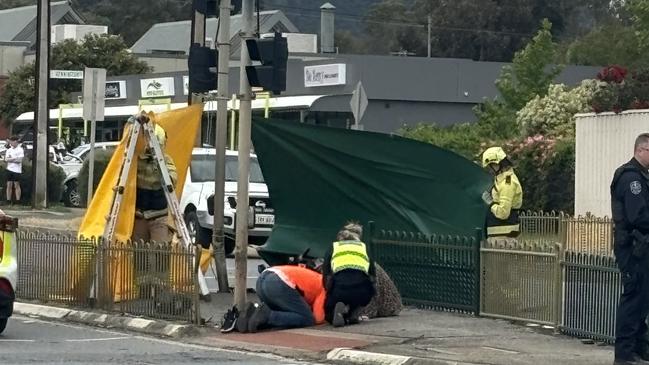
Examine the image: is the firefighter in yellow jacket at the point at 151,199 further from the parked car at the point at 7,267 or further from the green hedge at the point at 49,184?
the green hedge at the point at 49,184

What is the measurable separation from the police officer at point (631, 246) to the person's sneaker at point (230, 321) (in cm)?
402

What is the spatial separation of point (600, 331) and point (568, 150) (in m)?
17.3

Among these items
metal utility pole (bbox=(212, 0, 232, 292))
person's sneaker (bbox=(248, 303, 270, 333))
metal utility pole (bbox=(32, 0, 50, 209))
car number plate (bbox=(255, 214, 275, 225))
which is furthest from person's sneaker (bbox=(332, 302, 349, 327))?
metal utility pole (bbox=(32, 0, 50, 209))

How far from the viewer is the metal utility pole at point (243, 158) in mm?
13672

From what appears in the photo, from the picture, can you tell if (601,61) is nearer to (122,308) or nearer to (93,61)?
(93,61)

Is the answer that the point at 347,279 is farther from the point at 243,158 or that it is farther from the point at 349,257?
the point at 243,158

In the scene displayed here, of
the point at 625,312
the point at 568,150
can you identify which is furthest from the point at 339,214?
the point at 568,150

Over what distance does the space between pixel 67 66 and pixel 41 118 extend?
31.5 m

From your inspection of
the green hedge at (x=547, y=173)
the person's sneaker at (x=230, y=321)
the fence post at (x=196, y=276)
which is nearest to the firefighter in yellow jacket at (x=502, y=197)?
the person's sneaker at (x=230, y=321)

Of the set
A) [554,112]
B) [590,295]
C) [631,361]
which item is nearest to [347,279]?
[590,295]

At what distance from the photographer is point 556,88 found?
3556cm

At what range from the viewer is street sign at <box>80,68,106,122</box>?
22391 millimetres

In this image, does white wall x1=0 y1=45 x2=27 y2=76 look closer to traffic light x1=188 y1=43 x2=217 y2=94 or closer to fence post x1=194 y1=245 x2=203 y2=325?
traffic light x1=188 y1=43 x2=217 y2=94

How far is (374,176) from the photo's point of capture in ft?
53.6
